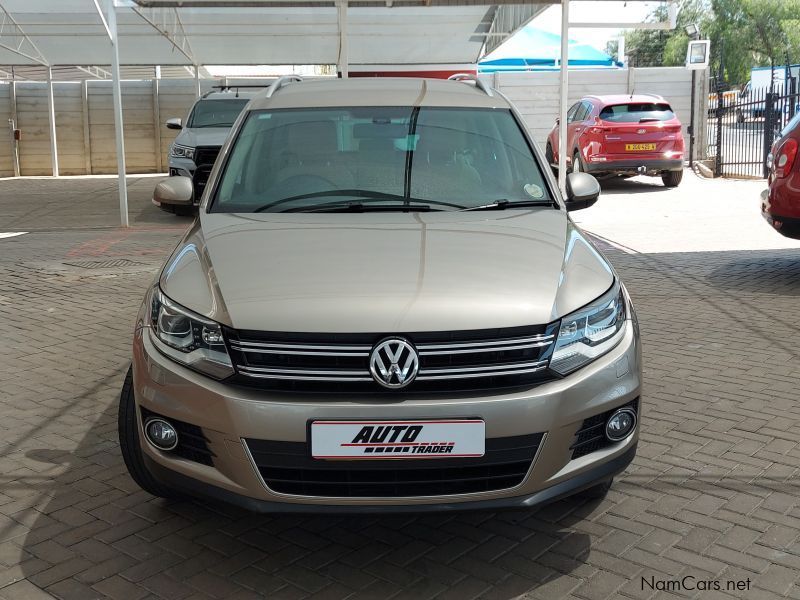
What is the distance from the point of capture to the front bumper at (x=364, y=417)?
9.71 ft

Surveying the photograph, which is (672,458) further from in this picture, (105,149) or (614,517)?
(105,149)

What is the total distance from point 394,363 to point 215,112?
13393 millimetres

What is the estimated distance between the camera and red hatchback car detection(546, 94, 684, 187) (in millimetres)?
18047

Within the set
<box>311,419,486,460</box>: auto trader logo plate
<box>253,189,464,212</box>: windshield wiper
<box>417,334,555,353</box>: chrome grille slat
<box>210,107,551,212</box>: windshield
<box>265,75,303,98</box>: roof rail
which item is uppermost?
<box>265,75,303,98</box>: roof rail

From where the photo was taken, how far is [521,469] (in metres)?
3.06

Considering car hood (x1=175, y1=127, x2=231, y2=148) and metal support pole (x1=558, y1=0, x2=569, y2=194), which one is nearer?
metal support pole (x1=558, y1=0, x2=569, y2=194)

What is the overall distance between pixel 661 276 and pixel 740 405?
13.7ft

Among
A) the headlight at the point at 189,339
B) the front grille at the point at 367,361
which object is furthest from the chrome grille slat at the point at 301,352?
the headlight at the point at 189,339

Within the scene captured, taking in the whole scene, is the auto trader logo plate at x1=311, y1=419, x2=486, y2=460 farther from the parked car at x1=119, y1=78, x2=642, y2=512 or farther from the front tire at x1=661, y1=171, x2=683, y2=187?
the front tire at x1=661, y1=171, x2=683, y2=187

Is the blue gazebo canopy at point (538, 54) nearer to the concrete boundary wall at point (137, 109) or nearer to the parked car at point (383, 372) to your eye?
the concrete boundary wall at point (137, 109)

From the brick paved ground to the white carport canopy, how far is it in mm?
12186

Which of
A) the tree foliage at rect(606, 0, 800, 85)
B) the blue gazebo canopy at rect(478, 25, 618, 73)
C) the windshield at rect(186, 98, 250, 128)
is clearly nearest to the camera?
the windshield at rect(186, 98, 250, 128)

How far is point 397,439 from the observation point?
296 centimetres

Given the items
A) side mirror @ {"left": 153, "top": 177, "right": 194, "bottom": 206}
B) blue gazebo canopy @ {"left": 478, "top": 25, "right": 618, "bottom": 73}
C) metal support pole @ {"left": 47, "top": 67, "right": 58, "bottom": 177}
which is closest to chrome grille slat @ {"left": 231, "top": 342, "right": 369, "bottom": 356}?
side mirror @ {"left": 153, "top": 177, "right": 194, "bottom": 206}
